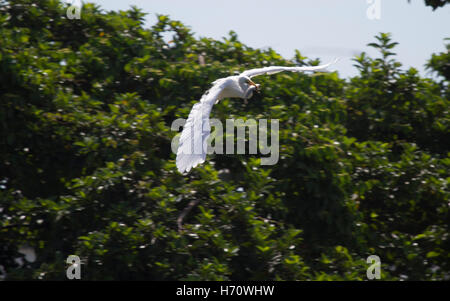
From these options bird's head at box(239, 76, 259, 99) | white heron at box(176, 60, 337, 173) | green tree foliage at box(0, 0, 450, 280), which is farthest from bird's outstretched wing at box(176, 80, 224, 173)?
bird's head at box(239, 76, 259, 99)

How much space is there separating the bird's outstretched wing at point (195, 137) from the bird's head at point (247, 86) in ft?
1.54

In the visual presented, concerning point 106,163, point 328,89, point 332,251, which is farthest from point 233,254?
point 328,89

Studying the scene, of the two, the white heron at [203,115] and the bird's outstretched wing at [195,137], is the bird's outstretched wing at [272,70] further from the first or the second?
the bird's outstretched wing at [195,137]

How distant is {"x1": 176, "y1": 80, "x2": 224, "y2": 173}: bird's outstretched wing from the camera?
4199 millimetres

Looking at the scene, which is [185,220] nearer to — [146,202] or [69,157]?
[146,202]

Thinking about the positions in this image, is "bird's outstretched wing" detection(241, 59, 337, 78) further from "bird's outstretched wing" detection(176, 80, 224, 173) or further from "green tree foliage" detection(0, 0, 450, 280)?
"bird's outstretched wing" detection(176, 80, 224, 173)

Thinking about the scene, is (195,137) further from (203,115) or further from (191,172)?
(191,172)

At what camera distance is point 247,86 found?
5367mm

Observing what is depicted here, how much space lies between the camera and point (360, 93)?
595 centimetres

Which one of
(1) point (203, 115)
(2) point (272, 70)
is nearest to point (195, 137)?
(1) point (203, 115)

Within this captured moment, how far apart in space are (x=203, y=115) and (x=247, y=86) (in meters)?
0.94

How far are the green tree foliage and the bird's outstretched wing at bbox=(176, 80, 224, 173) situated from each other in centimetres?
32

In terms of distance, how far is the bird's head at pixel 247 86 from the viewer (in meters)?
5.27

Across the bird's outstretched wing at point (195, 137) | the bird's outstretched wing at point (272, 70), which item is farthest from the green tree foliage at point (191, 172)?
the bird's outstretched wing at point (195, 137)
